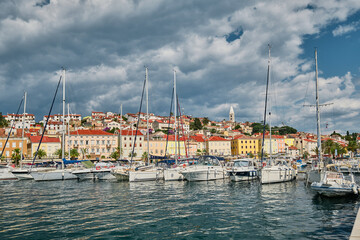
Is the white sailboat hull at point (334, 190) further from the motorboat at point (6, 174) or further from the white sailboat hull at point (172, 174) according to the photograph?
the motorboat at point (6, 174)

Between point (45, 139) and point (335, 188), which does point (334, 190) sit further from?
point (45, 139)

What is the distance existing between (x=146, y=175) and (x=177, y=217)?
67.0ft

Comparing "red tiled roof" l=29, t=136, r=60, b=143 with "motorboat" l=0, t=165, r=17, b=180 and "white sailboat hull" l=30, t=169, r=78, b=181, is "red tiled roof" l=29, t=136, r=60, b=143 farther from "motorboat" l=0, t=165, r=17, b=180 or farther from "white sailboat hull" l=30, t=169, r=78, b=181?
"white sailboat hull" l=30, t=169, r=78, b=181

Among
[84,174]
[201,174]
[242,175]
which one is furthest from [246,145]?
[84,174]

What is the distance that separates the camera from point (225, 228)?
13930mm

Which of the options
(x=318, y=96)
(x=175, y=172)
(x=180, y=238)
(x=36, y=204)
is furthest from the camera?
(x=175, y=172)

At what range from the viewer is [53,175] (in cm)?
3950

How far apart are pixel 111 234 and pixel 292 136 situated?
155583 mm

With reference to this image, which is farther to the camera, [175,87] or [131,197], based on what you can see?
[175,87]

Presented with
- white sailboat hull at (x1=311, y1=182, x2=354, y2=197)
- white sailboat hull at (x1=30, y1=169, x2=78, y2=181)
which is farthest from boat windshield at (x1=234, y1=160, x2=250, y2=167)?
white sailboat hull at (x1=30, y1=169, x2=78, y2=181)

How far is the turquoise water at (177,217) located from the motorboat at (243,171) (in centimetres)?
1103

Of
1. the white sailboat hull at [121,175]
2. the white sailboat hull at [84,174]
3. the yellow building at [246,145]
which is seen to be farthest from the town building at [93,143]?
the white sailboat hull at [121,175]

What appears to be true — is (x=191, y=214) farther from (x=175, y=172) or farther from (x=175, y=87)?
(x=175, y=87)

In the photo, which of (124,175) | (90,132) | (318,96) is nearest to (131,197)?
(124,175)
